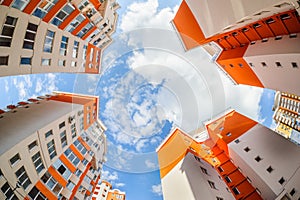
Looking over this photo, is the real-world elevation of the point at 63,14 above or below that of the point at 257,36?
below

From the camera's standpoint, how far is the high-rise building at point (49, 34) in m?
11.5

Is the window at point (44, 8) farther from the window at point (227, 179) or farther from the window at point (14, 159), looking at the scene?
the window at point (227, 179)

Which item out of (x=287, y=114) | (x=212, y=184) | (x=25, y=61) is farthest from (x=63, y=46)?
(x=287, y=114)

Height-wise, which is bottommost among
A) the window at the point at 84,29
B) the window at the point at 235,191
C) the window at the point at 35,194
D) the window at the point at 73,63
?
the window at the point at 235,191

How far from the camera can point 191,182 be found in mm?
19938

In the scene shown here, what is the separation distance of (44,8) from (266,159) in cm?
2654

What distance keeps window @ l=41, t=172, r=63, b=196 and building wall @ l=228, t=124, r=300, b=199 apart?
68.1 feet

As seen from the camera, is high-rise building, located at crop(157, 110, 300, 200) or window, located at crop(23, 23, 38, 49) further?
high-rise building, located at crop(157, 110, 300, 200)

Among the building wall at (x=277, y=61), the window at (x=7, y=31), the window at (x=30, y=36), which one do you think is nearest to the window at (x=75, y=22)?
the window at (x=30, y=36)

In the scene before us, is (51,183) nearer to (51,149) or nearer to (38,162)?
(38,162)

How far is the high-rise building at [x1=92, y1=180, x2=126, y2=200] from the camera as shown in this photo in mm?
51000

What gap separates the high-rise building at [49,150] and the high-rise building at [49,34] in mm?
5020

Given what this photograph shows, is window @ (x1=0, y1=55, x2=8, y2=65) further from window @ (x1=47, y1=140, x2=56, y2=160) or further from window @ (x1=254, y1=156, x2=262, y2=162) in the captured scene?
window @ (x1=254, y1=156, x2=262, y2=162)

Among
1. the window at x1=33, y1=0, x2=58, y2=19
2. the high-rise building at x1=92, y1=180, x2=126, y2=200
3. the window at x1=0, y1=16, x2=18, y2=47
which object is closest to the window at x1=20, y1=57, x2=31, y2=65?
the window at x1=0, y1=16, x2=18, y2=47
